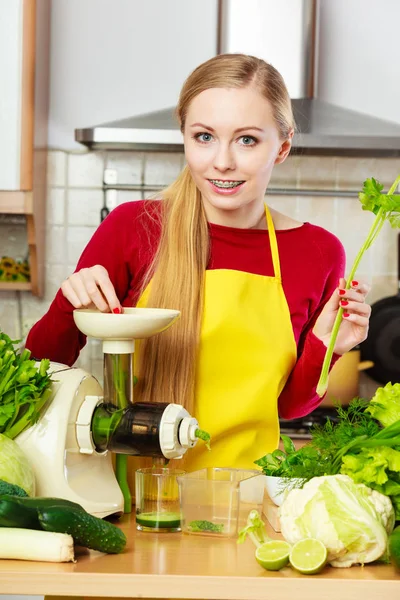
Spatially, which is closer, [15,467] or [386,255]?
[15,467]

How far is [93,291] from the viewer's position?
138cm

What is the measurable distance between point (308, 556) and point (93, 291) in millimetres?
529

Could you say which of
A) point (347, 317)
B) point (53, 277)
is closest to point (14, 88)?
point (53, 277)

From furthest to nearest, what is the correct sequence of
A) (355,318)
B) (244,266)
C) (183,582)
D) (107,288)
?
(244,266)
(355,318)
(107,288)
(183,582)

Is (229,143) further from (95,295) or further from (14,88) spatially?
(14,88)

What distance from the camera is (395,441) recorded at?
3.71 feet

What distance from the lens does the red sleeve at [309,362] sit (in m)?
1.64

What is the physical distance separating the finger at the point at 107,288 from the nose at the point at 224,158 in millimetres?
281

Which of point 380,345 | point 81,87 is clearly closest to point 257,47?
point 81,87

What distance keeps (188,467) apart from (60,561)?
0.50 metres

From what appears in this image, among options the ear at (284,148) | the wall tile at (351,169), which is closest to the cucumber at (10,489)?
the ear at (284,148)

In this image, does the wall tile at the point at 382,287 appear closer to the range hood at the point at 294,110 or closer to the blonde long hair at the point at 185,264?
the range hood at the point at 294,110

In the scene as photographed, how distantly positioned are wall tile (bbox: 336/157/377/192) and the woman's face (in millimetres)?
1794

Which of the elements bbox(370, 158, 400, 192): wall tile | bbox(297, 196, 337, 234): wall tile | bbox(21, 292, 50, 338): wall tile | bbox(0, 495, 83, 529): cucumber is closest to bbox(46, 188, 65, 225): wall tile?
bbox(21, 292, 50, 338): wall tile
